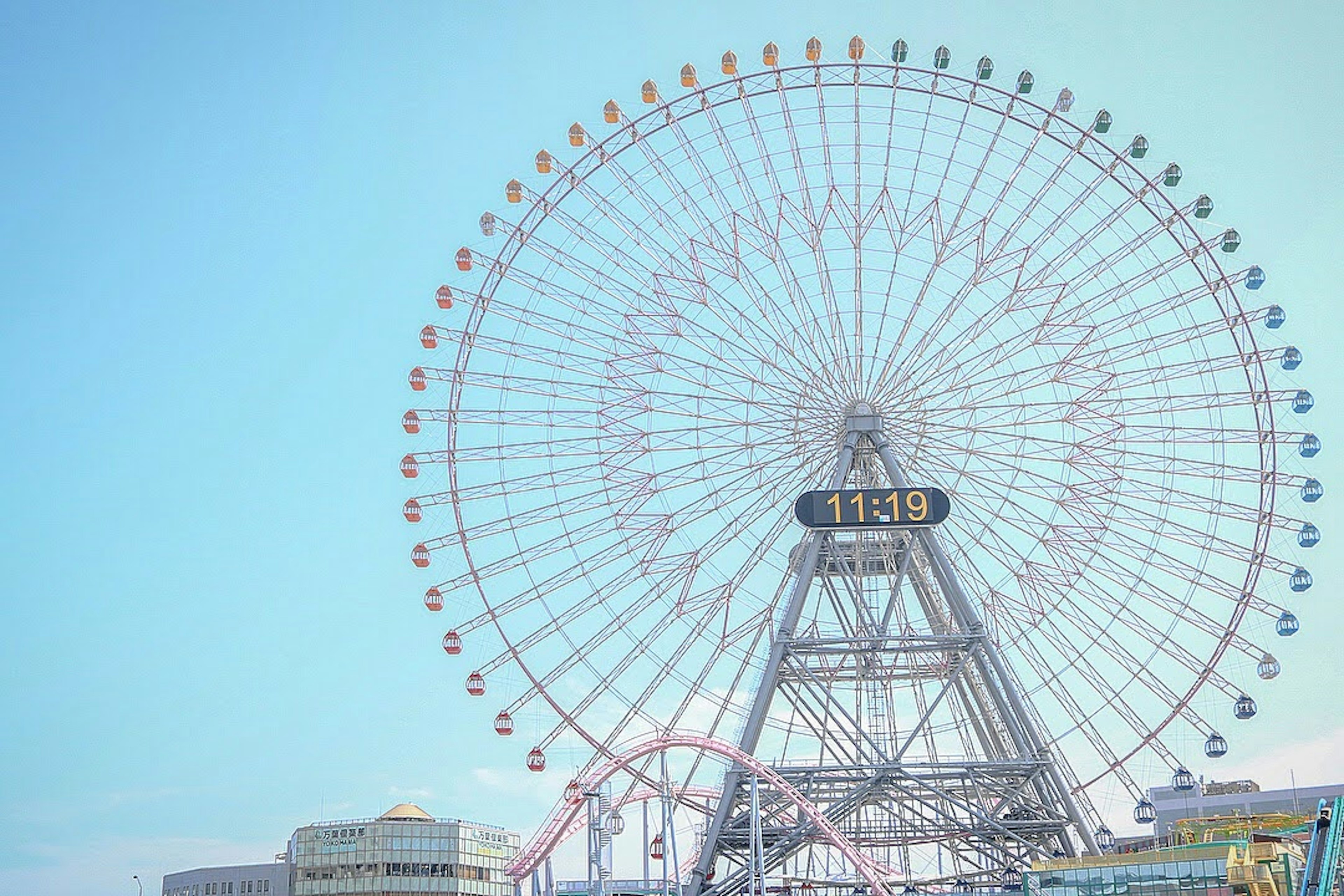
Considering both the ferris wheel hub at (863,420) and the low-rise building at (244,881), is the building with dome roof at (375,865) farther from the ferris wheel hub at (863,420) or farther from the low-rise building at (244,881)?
the ferris wheel hub at (863,420)

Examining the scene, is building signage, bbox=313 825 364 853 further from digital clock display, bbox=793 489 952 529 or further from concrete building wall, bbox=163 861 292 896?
digital clock display, bbox=793 489 952 529

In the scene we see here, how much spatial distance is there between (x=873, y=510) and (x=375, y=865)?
5370cm

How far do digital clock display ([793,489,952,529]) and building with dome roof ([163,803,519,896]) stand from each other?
161ft

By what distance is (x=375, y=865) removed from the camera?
90.9 m

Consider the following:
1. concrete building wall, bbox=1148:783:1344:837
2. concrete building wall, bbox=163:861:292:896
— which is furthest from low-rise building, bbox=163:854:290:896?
concrete building wall, bbox=1148:783:1344:837

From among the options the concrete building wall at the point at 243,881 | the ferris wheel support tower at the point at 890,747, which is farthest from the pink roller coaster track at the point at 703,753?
the concrete building wall at the point at 243,881

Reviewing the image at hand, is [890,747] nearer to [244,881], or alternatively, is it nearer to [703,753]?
[703,753]

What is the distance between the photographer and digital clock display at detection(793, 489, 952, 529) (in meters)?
48.9

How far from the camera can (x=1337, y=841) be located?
136 feet

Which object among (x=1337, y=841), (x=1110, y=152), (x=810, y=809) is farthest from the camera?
(x=1110, y=152)

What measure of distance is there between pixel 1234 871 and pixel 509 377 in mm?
26614

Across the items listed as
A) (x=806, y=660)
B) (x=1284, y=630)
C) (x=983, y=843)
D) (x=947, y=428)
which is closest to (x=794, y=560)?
(x=806, y=660)

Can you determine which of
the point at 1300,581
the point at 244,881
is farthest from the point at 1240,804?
the point at 244,881

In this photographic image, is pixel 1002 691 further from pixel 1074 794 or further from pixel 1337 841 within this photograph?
pixel 1337 841
